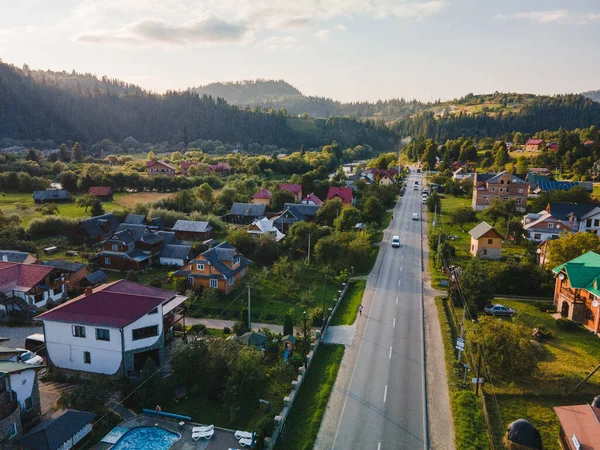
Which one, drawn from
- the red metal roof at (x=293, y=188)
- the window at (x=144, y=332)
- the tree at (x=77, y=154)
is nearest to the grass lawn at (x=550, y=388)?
the window at (x=144, y=332)

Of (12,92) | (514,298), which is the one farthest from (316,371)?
(12,92)

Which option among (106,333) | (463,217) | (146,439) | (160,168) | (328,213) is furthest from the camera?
(160,168)

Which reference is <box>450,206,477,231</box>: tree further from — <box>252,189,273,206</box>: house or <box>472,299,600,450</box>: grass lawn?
<box>472,299,600,450</box>: grass lawn

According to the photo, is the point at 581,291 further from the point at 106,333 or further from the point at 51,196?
the point at 51,196

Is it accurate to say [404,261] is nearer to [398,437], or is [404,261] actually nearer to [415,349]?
[415,349]

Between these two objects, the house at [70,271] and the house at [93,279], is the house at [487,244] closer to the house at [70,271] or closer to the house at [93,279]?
the house at [93,279]

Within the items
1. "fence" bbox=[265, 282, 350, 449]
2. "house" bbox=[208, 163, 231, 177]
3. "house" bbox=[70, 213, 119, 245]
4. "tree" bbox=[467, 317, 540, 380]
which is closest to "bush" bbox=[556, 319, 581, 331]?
"tree" bbox=[467, 317, 540, 380]

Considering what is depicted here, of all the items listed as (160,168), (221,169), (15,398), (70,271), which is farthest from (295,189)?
(15,398)

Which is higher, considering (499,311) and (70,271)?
(70,271)
